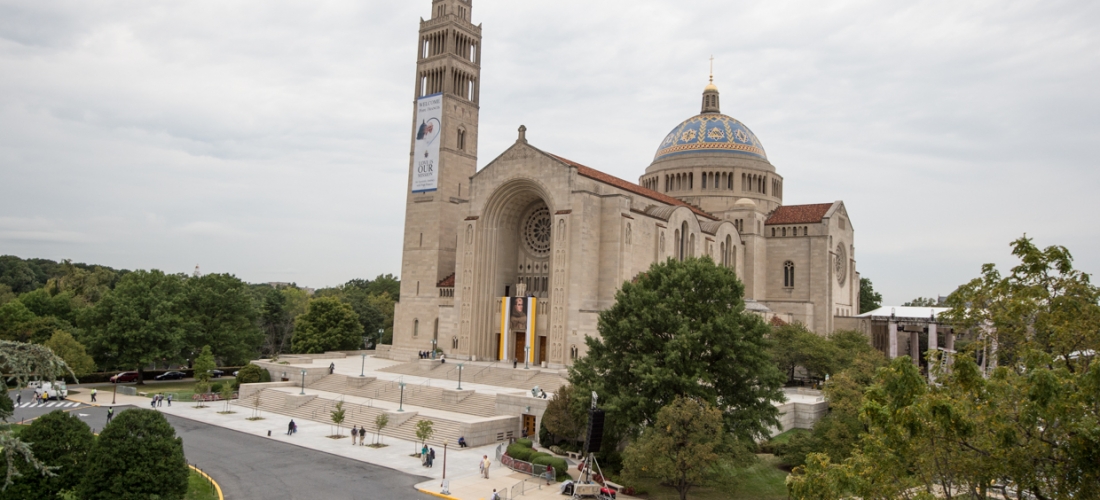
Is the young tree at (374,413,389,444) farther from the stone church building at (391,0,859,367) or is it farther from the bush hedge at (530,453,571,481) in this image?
the stone church building at (391,0,859,367)

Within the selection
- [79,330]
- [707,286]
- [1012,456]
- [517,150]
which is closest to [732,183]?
[517,150]

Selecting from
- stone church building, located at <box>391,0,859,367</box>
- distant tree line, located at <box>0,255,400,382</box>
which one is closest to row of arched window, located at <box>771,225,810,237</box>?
stone church building, located at <box>391,0,859,367</box>

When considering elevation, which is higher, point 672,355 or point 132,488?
point 672,355

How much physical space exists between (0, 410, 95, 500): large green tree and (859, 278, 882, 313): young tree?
8547cm

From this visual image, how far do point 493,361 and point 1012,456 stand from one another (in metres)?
41.9

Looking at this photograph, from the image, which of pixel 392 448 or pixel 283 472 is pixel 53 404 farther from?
pixel 283 472

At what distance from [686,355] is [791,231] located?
40726 millimetres

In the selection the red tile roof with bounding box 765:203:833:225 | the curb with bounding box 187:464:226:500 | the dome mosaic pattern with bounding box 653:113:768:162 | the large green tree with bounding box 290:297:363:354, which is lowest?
the curb with bounding box 187:464:226:500

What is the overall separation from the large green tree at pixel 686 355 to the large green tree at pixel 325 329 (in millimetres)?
41223

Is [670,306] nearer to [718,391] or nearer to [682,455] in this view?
[718,391]

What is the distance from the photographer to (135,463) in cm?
2045

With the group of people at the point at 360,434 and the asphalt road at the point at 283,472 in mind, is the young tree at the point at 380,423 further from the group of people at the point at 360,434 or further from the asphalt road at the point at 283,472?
the asphalt road at the point at 283,472

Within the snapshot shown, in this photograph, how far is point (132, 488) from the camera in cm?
2027

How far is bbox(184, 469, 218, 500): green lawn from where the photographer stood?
23469 mm
